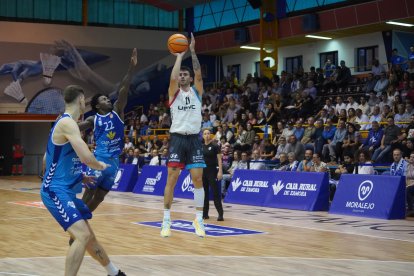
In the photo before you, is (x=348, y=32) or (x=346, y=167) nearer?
(x=346, y=167)

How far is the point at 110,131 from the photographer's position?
9.91 metres

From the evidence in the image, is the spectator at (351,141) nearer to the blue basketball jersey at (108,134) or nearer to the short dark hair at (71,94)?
the blue basketball jersey at (108,134)

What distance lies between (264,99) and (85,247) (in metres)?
22.7

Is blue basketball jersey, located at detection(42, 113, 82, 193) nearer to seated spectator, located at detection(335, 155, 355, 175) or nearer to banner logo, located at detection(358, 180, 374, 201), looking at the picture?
banner logo, located at detection(358, 180, 374, 201)

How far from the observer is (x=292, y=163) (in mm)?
19078

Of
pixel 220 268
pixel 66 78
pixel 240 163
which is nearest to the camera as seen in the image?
pixel 220 268

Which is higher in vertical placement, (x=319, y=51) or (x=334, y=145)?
(x=319, y=51)

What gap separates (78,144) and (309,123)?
16245mm

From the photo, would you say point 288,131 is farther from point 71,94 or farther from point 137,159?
point 71,94

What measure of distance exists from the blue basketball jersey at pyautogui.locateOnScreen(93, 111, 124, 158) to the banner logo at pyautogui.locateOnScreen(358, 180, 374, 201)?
755 centimetres

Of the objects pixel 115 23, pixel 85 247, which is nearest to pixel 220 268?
pixel 85 247

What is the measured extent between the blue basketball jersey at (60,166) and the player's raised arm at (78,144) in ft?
0.44

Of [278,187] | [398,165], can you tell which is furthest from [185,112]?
[278,187]

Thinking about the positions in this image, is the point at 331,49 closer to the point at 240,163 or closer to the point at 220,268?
the point at 240,163
